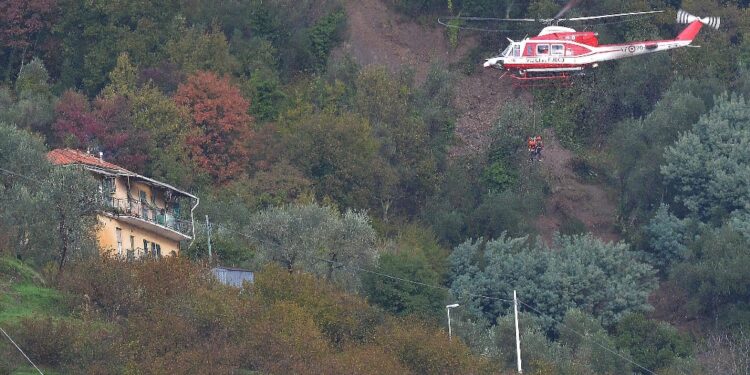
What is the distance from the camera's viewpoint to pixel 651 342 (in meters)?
77.2

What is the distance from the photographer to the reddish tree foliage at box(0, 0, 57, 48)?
9206 cm

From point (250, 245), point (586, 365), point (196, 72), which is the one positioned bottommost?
point (586, 365)

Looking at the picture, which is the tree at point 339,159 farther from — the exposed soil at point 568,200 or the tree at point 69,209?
the tree at point 69,209

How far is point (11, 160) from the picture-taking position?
71.2m

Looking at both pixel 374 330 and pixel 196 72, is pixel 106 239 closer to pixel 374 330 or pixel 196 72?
pixel 374 330

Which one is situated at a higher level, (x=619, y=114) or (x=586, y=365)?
(x=619, y=114)

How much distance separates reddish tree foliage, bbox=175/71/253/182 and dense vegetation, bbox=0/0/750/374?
0.38 ft

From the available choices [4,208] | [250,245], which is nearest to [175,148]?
[250,245]

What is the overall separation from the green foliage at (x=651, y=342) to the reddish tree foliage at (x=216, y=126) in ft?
57.5

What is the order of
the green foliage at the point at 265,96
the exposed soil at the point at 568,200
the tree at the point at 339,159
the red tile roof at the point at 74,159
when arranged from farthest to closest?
the green foliage at the point at 265,96 < the exposed soil at the point at 568,200 < the tree at the point at 339,159 < the red tile roof at the point at 74,159

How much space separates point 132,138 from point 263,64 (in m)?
10.9

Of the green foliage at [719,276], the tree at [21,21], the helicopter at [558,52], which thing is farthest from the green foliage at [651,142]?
the tree at [21,21]

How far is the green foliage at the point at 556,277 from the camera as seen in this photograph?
80.2 metres

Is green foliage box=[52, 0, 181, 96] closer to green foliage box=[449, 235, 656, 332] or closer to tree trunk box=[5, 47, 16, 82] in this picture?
tree trunk box=[5, 47, 16, 82]
